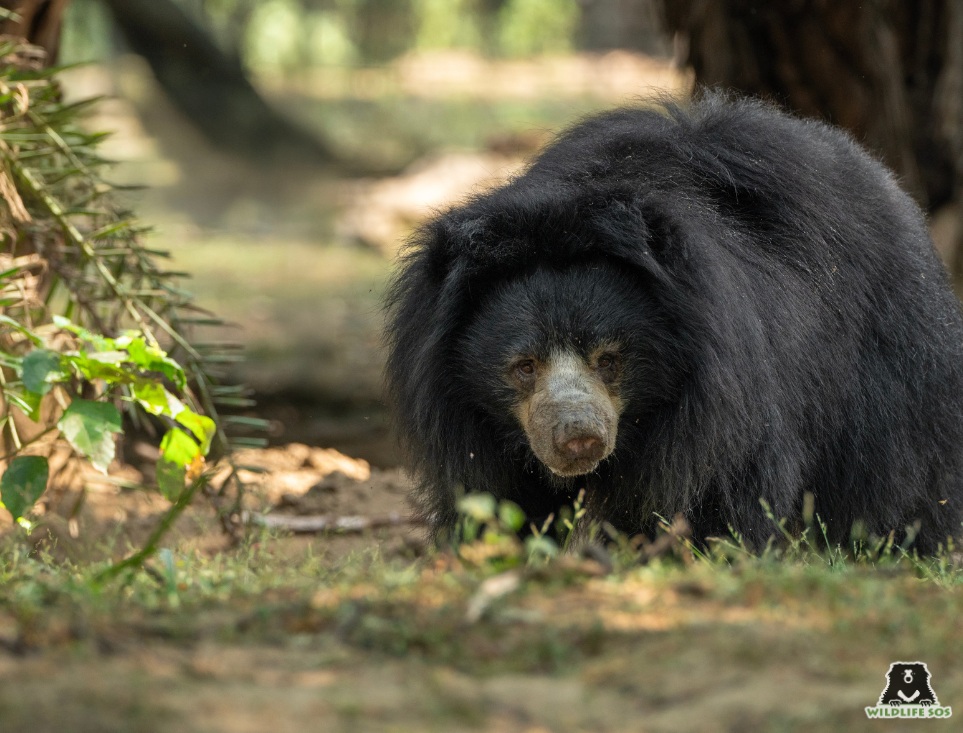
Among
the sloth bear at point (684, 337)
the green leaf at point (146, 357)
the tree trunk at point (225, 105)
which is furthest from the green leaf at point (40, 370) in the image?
the tree trunk at point (225, 105)

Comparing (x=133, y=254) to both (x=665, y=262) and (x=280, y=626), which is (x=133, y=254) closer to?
(x=665, y=262)

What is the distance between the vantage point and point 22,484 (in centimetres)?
352

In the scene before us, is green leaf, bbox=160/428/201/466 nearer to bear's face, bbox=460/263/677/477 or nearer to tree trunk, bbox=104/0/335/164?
bear's face, bbox=460/263/677/477

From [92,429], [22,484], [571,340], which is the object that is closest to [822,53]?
[571,340]

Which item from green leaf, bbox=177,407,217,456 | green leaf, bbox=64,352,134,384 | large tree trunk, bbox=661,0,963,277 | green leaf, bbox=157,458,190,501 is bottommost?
green leaf, bbox=157,458,190,501

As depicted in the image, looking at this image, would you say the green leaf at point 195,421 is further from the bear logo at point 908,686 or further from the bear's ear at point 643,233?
the bear logo at point 908,686

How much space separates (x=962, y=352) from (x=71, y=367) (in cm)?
328

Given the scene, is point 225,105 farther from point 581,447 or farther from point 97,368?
point 581,447

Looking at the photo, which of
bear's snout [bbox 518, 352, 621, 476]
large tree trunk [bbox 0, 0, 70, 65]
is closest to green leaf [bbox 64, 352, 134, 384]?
bear's snout [bbox 518, 352, 621, 476]

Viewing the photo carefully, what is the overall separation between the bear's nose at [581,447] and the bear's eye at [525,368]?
13.7 inches

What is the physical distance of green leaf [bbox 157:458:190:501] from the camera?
383 cm

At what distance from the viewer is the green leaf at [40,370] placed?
3.41 m

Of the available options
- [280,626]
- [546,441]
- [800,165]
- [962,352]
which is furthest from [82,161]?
[962,352]

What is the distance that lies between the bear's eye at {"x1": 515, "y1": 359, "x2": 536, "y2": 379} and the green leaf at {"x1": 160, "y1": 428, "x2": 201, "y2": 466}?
1089 millimetres
